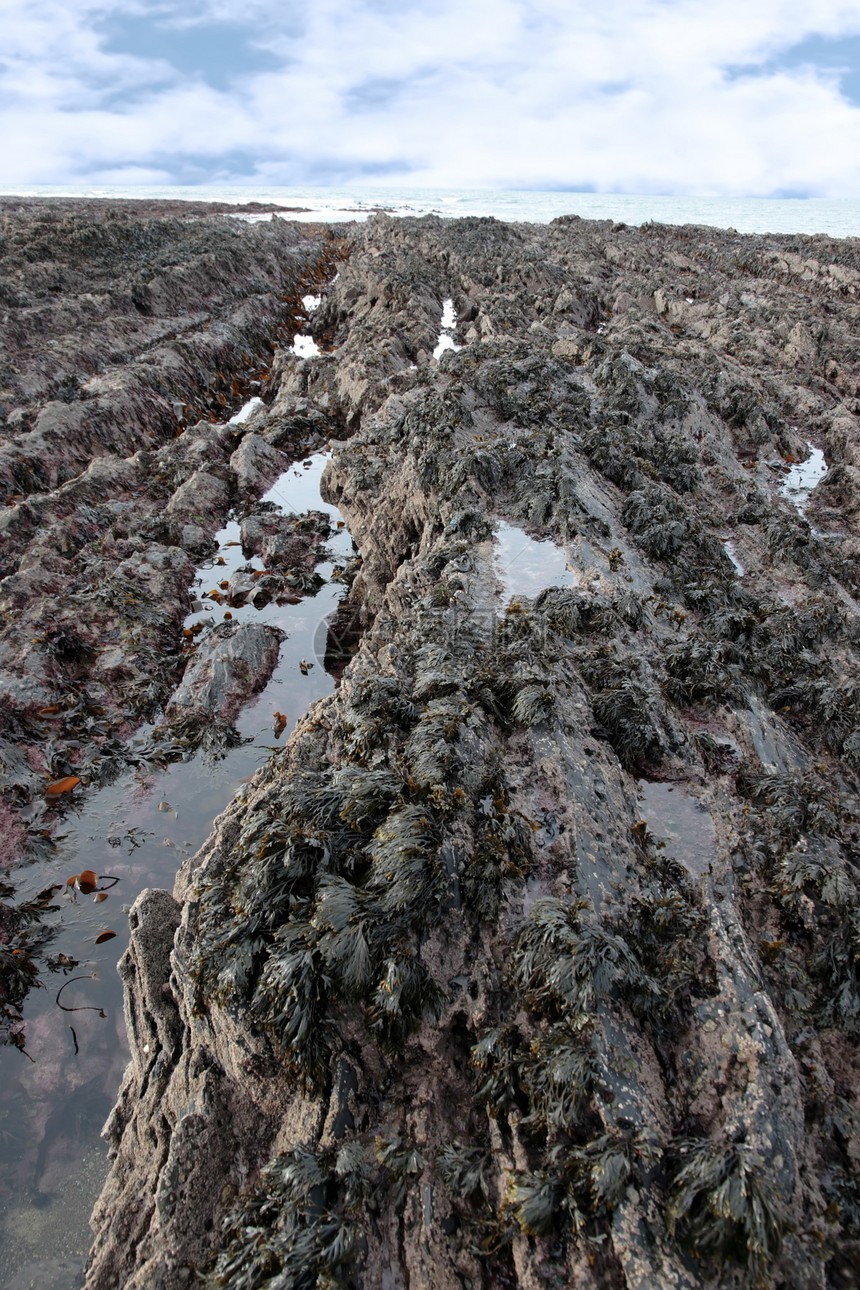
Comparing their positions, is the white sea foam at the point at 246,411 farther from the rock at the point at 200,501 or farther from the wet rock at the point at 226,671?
the wet rock at the point at 226,671

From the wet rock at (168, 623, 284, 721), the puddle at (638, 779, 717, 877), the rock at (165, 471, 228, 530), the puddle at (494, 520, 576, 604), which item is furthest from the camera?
the rock at (165, 471, 228, 530)

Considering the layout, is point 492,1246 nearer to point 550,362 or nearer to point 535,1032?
point 535,1032

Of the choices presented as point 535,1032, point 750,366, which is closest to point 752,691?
point 535,1032

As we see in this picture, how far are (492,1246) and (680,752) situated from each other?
567 centimetres

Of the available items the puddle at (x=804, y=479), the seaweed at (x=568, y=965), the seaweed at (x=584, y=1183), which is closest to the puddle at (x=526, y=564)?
the seaweed at (x=568, y=965)

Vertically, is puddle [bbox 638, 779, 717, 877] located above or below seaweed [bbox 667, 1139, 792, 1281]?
above

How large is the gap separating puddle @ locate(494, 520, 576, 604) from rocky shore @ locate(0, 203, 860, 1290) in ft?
0.28

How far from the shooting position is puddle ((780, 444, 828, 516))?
19886 mm

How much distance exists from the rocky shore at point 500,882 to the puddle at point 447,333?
12.8 meters

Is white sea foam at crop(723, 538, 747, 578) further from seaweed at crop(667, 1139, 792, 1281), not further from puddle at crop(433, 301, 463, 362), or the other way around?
puddle at crop(433, 301, 463, 362)

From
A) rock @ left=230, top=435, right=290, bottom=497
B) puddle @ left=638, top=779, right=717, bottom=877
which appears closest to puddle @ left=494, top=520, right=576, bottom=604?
puddle @ left=638, top=779, right=717, bottom=877

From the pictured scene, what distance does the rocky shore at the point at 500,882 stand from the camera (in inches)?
176

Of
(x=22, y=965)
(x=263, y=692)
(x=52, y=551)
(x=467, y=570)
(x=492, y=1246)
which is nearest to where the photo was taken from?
(x=492, y=1246)

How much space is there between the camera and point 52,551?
56.5 feet
